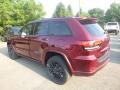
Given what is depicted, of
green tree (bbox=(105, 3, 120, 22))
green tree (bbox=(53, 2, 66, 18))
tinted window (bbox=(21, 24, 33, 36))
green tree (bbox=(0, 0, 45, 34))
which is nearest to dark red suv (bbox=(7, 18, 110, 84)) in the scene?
tinted window (bbox=(21, 24, 33, 36))

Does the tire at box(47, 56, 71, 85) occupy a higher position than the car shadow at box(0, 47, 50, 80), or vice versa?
the tire at box(47, 56, 71, 85)

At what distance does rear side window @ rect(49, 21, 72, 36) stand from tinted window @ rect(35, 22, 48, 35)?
25 centimetres

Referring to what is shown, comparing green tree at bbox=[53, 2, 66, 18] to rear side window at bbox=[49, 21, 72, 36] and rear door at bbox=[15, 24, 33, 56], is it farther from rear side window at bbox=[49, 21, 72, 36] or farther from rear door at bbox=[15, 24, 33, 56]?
rear side window at bbox=[49, 21, 72, 36]

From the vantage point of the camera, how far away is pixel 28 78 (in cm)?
651

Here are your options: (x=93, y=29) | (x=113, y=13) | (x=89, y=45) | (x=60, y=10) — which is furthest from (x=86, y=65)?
(x=113, y=13)

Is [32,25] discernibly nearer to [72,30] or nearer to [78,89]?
[72,30]

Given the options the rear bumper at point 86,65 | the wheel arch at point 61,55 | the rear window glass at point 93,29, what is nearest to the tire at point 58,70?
the wheel arch at point 61,55

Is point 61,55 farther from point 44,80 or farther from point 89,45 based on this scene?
point 44,80

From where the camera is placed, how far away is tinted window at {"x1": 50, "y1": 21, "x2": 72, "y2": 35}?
5488 millimetres

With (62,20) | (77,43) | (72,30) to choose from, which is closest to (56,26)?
(62,20)

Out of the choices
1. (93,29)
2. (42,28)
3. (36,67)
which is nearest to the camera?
(93,29)

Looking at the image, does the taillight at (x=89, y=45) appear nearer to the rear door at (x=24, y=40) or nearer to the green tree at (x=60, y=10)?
the rear door at (x=24, y=40)

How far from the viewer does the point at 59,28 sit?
5.75 m

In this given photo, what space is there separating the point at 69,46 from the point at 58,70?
99cm
